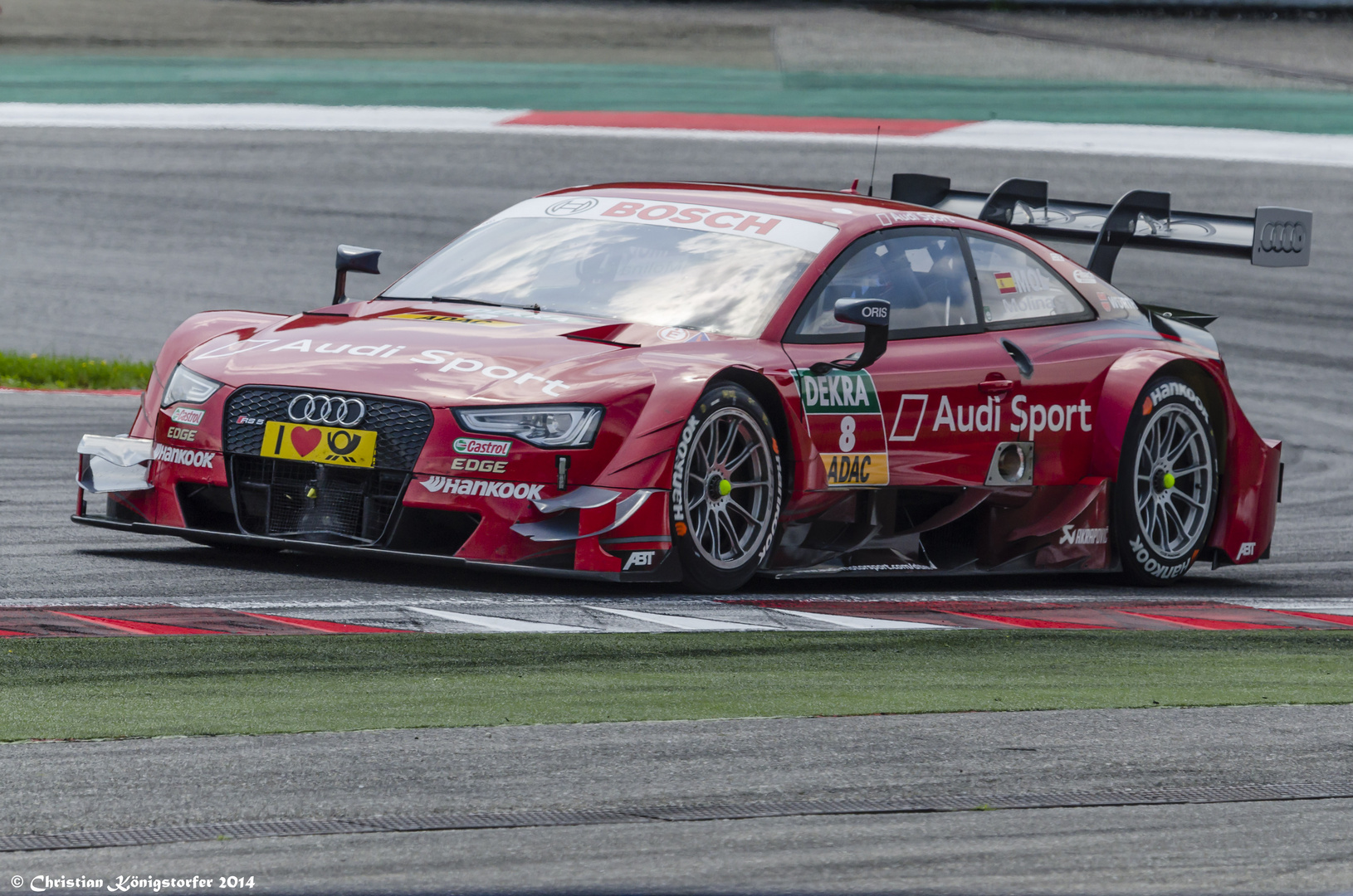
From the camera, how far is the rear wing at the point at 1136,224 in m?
8.98

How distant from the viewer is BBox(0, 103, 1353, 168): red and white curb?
2183 centimetres

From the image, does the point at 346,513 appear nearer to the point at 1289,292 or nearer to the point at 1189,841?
the point at 1189,841

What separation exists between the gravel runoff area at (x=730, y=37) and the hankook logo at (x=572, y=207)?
64.7ft

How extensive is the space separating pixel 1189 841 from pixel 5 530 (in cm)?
507

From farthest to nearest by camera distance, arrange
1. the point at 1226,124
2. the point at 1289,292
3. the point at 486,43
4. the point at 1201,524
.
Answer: the point at 486,43
the point at 1226,124
the point at 1289,292
the point at 1201,524

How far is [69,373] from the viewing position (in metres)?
13.7

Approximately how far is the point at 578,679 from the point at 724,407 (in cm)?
168

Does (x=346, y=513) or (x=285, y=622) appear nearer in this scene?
(x=285, y=622)

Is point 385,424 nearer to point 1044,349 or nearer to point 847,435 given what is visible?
point 847,435

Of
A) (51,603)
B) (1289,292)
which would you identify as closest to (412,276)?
(51,603)

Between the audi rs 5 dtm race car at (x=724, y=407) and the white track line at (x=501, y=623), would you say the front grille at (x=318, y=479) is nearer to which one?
the audi rs 5 dtm race car at (x=724, y=407)

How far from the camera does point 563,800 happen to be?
391 centimetres

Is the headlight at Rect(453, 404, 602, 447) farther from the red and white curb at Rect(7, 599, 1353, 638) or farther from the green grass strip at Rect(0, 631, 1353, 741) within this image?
the green grass strip at Rect(0, 631, 1353, 741)

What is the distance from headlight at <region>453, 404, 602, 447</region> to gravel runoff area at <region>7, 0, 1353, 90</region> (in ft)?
70.4
